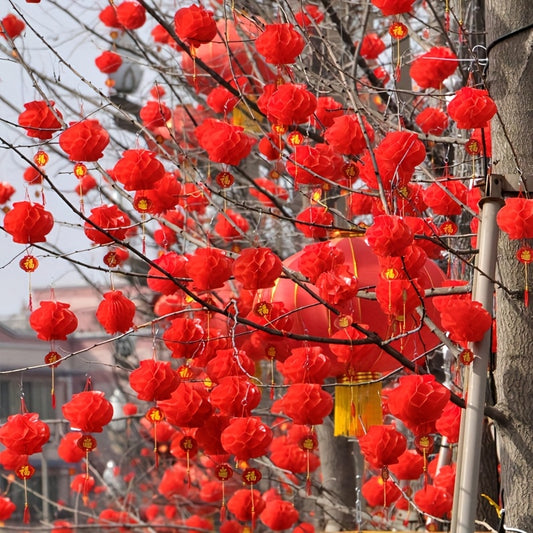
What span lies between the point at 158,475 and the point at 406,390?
11.8 meters

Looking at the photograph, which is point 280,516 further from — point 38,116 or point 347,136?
point 38,116

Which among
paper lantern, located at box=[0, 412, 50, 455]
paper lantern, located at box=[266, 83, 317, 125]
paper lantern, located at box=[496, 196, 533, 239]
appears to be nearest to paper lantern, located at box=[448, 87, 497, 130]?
paper lantern, located at box=[496, 196, 533, 239]

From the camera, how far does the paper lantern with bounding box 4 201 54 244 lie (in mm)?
4871

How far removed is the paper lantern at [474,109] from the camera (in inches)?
189

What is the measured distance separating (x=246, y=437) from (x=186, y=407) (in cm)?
40

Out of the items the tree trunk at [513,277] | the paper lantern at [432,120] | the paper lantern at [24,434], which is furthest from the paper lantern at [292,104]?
the paper lantern at [24,434]

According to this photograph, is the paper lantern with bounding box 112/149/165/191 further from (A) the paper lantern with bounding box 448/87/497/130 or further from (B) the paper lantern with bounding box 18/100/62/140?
(A) the paper lantern with bounding box 448/87/497/130

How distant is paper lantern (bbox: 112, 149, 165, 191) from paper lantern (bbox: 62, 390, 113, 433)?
104 cm

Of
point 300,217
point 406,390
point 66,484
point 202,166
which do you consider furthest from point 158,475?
point 406,390

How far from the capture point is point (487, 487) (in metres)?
7.14

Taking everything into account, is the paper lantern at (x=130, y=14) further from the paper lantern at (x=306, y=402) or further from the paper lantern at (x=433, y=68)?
the paper lantern at (x=306, y=402)

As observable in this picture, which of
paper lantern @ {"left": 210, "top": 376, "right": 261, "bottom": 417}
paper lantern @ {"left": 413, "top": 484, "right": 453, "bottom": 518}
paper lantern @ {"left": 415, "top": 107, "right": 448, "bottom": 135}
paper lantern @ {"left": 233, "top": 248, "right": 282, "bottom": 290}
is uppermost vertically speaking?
paper lantern @ {"left": 415, "top": 107, "right": 448, "bottom": 135}

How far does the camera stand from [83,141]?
16.4ft

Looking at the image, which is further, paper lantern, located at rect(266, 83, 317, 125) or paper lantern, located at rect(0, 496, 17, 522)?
paper lantern, located at rect(0, 496, 17, 522)
